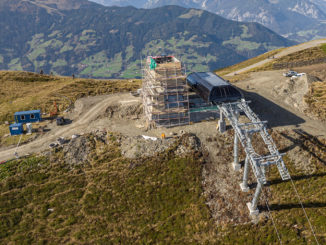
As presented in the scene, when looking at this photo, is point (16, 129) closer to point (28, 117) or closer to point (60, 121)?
point (28, 117)

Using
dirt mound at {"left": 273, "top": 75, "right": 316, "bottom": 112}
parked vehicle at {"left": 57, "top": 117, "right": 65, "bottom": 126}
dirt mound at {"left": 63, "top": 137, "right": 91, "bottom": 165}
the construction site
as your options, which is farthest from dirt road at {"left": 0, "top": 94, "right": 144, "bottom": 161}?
dirt mound at {"left": 273, "top": 75, "right": 316, "bottom": 112}

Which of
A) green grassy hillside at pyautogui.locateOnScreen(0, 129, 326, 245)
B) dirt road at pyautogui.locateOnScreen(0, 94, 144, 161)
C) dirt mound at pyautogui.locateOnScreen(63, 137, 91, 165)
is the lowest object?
green grassy hillside at pyautogui.locateOnScreen(0, 129, 326, 245)

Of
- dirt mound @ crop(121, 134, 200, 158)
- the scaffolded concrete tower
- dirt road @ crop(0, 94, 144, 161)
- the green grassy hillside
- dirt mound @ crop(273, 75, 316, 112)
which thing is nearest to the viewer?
the green grassy hillside

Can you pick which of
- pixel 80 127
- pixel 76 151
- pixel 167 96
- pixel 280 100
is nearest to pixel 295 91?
pixel 280 100

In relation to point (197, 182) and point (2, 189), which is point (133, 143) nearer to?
point (197, 182)

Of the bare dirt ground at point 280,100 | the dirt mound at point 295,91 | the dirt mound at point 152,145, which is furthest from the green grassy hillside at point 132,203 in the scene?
the dirt mound at point 295,91

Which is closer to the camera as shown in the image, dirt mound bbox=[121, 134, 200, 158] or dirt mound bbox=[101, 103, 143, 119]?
dirt mound bbox=[121, 134, 200, 158]

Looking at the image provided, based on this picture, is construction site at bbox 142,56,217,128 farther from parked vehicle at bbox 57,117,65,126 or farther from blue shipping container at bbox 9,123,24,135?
blue shipping container at bbox 9,123,24,135

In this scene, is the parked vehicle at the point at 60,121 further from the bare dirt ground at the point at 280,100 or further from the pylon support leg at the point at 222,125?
the bare dirt ground at the point at 280,100
